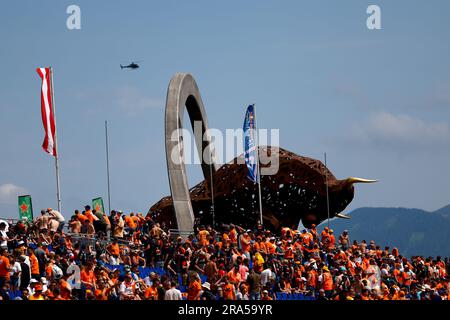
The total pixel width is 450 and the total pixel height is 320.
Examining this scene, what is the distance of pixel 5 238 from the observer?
27516 millimetres

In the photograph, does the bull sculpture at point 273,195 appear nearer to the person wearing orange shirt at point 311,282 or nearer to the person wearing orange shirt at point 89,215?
the person wearing orange shirt at point 89,215

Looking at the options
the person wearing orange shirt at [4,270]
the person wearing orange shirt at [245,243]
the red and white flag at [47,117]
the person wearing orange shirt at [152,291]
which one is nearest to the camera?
the person wearing orange shirt at [4,270]

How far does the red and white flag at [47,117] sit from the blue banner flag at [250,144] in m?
7.30

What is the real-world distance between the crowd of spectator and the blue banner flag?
381 centimetres

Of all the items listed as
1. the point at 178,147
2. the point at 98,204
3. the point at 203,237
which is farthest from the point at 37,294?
the point at 178,147

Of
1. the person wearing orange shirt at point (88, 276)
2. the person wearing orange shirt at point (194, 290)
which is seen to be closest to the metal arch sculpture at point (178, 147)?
the person wearing orange shirt at point (194, 290)

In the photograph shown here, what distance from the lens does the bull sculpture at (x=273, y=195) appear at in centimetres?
4400

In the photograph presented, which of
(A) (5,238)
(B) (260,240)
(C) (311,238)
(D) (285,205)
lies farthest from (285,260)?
(D) (285,205)

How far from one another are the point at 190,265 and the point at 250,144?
1325cm

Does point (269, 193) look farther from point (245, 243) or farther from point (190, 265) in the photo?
point (190, 265)

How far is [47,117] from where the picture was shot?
36.4 metres
